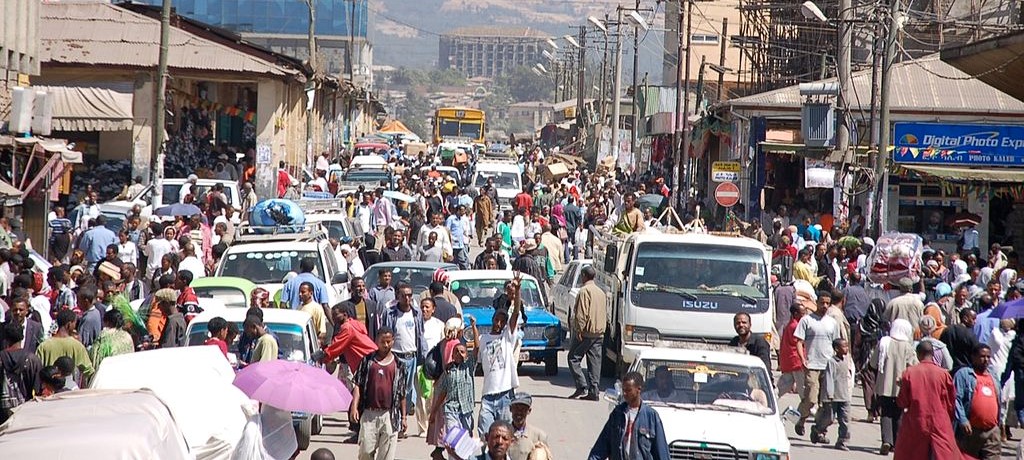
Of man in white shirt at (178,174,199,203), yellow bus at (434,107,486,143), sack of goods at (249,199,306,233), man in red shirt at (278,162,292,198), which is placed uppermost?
yellow bus at (434,107,486,143)

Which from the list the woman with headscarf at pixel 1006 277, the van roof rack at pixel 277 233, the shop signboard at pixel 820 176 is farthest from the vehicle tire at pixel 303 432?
the shop signboard at pixel 820 176

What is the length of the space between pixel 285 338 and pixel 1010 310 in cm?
760

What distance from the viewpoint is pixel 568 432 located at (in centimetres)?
1560

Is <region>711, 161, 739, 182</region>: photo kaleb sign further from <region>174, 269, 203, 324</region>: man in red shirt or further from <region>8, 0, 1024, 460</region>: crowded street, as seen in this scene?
<region>174, 269, 203, 324</region>: man in red shirt

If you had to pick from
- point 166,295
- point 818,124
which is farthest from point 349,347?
point 818,124

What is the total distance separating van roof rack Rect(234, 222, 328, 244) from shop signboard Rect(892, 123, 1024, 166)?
17.9 meters

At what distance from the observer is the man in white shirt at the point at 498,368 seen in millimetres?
13023

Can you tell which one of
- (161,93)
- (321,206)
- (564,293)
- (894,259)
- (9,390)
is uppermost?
(161,93)

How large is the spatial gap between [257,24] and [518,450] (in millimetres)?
116484

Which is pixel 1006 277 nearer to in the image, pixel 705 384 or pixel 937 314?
pixel 937 314

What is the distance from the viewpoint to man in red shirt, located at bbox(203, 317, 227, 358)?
42.8ft

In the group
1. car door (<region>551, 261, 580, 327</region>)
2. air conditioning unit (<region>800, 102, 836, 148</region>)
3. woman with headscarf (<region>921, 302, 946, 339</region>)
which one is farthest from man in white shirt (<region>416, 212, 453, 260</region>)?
woman with headscarf (<region>921, 302, 946, 339</region>)

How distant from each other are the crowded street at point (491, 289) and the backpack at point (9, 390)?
0.08 ft

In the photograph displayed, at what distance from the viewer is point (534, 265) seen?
24562 mm
